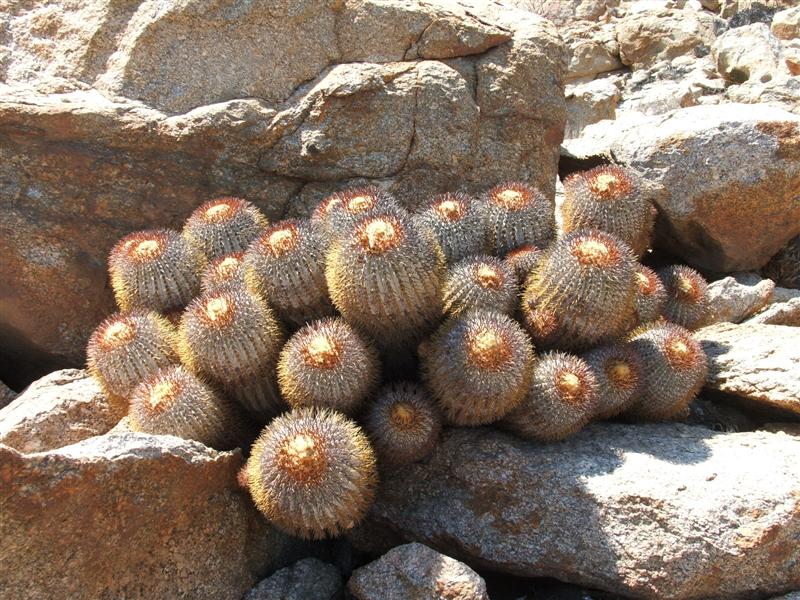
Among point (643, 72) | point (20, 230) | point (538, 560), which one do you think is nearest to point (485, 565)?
point (538, 560)

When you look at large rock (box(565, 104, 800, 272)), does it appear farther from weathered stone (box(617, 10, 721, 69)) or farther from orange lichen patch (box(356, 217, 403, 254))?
weathered stone (box(617, 10, 721, 69))

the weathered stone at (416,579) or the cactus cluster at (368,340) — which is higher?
the cactus cluster at (368,340)

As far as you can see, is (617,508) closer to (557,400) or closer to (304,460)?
(557,400)

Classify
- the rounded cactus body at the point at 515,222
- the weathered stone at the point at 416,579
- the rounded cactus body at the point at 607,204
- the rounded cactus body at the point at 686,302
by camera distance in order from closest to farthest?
1. the weathered stone at the point at 416,579
2. the rounded cactus body at the point at 515,222
3. the rounded cactus body at the point at 607,204
4. the rounded cactus body at the point at 686,302

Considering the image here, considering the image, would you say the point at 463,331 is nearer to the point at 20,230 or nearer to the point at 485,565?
the point at 485,565

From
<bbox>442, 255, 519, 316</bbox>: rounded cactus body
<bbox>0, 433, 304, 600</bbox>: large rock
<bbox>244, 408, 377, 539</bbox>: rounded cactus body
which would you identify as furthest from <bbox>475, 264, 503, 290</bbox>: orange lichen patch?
<bbox>0, 433, 304, 600</bbox>: large rock

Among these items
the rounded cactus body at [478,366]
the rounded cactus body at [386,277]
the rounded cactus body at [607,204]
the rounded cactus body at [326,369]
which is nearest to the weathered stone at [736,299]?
the rounded cactus body at [607,204]

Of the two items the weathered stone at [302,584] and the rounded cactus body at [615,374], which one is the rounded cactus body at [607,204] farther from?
the weathered stone at [302,584]

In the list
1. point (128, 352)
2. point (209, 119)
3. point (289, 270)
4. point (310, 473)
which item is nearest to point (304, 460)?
point (310, 473)
